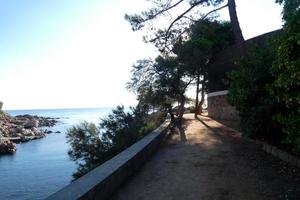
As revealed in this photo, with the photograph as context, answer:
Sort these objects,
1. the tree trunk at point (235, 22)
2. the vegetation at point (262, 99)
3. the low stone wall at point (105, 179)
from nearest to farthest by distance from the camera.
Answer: the low stone wall at point (105, 179) → the vegetation at point (262, 99) → the tree trunk at point (235, 22)

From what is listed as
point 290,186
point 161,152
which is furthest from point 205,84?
point 290,186

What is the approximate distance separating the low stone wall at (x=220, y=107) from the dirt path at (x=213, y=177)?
35.1ft

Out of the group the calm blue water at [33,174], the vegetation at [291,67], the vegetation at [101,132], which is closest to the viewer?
the vegetation at [291,67]

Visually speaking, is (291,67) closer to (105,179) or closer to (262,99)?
(105,179)

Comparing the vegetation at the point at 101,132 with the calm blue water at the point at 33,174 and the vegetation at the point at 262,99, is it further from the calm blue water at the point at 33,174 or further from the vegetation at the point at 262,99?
the vegetation at the point at 262,99

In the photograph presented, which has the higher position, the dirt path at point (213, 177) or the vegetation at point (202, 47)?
the vegetation at point (202, 47)

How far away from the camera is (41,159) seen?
2989 cm

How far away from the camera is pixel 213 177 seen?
6258 millimetres

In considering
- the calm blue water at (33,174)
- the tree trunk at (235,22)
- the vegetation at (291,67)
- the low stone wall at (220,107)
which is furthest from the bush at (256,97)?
the calm blue water at (33,174)

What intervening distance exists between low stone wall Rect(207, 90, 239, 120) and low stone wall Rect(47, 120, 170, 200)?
512 inches

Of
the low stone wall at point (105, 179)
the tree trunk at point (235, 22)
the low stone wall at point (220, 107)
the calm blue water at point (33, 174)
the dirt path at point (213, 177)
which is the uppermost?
the tree trunk at point (235, 22)

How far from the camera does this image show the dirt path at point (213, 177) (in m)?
5.24

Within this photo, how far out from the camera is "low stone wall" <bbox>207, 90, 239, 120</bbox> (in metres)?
20.0

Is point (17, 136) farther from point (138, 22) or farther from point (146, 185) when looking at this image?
point (146, 185)
